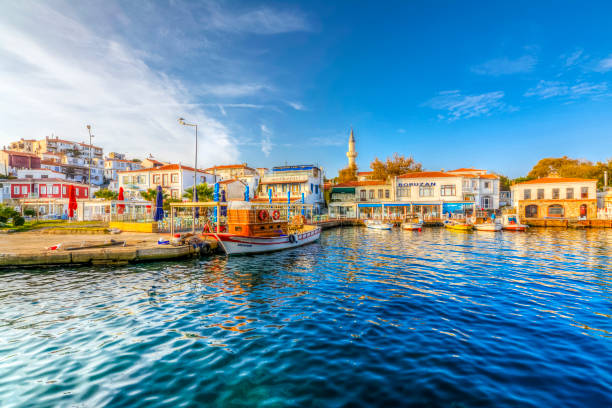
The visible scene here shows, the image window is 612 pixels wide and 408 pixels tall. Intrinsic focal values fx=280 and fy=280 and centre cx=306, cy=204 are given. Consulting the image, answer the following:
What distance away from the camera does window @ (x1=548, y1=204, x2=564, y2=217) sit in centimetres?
4388

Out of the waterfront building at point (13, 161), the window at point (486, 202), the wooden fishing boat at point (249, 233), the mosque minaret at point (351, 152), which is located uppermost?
the mosque minaret at point (351, 152)

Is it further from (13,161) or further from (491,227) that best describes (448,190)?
(13,161)

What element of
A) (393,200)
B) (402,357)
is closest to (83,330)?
(402,357)

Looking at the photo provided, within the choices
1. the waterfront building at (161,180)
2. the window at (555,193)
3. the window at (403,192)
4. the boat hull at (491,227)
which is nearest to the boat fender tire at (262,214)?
the boat hull at (491,227)

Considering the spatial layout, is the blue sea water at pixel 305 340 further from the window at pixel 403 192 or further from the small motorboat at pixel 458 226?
the window at pixel 403 192

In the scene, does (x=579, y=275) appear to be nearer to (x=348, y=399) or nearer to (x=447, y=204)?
(x=348, y=399)

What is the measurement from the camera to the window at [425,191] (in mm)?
47344

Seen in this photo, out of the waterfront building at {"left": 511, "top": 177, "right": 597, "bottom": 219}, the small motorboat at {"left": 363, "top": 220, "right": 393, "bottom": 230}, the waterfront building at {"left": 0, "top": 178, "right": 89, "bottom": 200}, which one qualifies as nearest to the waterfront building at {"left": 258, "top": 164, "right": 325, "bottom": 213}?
the small motorboat at {"left": 363, "top": 220, "right": 393, "bottom": 230}

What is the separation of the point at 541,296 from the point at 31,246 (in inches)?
→ 1023

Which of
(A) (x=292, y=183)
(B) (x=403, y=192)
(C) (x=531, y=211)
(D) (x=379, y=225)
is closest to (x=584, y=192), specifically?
(C) (x=531, y=211)

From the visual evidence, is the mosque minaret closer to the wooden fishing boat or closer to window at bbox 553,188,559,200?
window at bbox 553,188,559,200

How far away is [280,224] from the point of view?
72.4 ft

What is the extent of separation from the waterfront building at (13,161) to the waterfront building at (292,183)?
180ft

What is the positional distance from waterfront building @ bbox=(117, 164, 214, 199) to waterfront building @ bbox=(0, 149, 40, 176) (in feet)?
100
